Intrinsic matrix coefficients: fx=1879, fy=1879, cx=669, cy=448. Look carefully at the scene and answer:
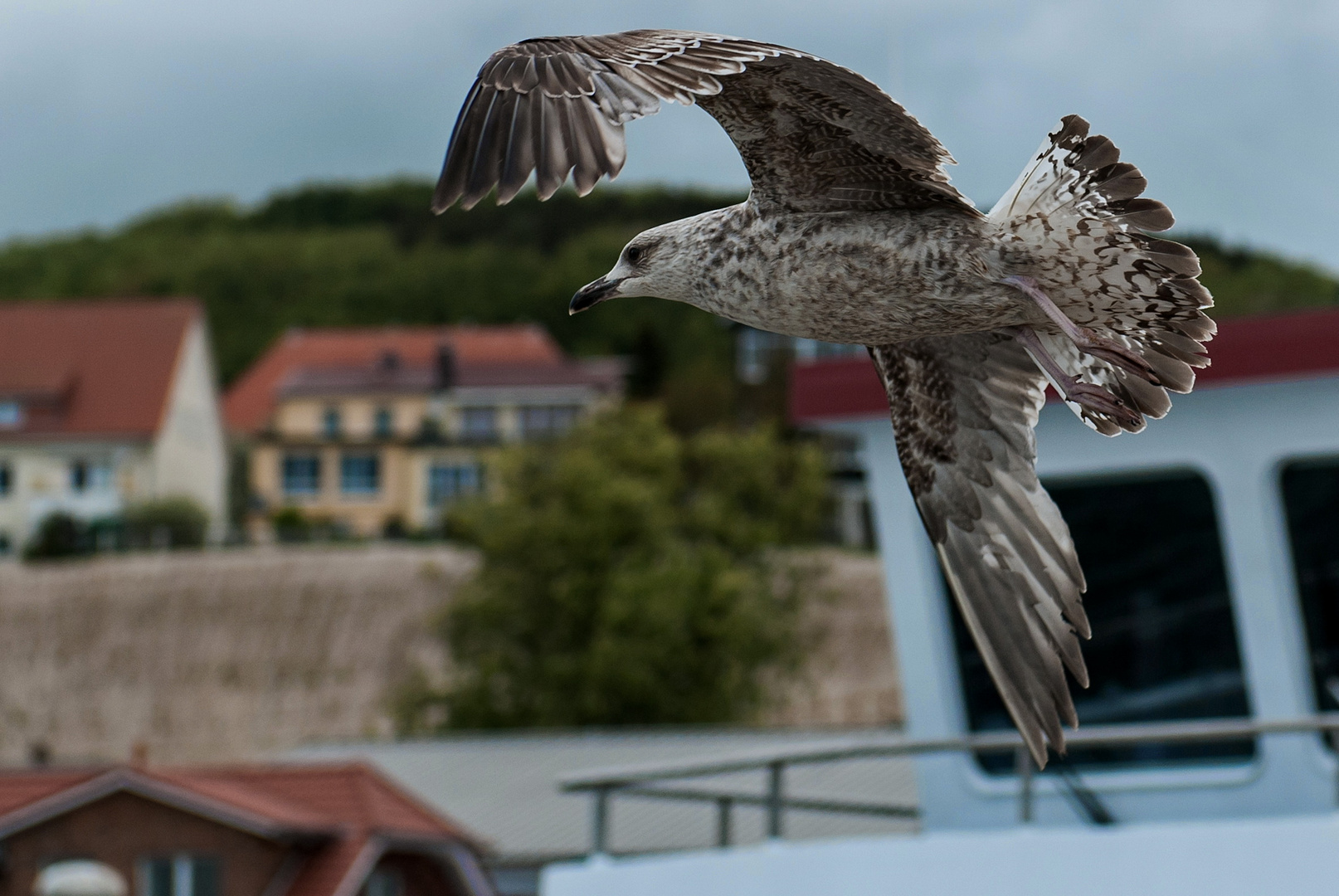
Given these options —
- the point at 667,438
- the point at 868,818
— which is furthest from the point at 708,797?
A: the point at 667,438

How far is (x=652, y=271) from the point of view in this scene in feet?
14.5

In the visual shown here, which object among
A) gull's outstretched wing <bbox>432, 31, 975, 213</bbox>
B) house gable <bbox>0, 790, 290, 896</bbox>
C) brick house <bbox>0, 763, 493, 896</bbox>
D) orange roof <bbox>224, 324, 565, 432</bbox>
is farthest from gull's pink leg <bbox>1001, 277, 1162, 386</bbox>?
orange roof <bbox>224, 324, 565, 432</bbox>

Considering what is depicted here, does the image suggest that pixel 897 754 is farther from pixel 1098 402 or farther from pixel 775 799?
pixel 1098 402

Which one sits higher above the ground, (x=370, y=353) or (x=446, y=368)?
(x=370, y=353)

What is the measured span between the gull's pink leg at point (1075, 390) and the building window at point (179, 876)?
14.8 metres

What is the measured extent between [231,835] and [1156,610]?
423 inches

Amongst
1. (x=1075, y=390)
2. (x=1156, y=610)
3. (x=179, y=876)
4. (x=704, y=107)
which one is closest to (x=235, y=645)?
(x=179, y=876)

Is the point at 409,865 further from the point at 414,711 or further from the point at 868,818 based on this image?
the point at 414,711

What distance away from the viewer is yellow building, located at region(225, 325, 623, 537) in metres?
61.0

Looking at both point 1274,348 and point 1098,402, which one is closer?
point 1098,402

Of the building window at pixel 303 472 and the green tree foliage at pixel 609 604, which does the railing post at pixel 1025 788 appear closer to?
the green tree foliage at pixel 609 604

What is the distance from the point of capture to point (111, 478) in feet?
184

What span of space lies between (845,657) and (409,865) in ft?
77.8

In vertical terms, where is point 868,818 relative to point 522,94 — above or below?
below
